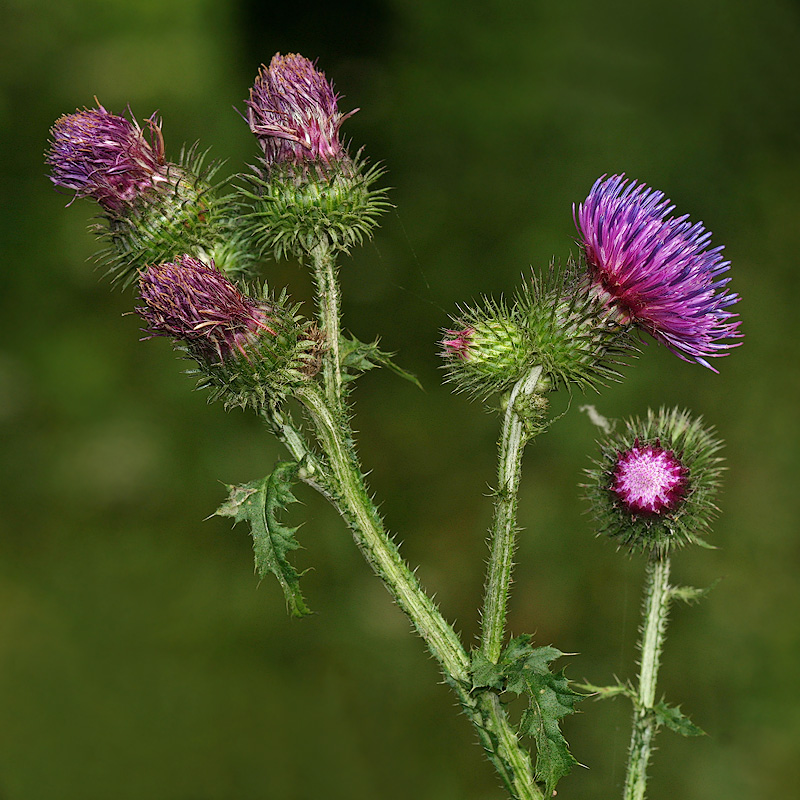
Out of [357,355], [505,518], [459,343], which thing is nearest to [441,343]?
[459,343]

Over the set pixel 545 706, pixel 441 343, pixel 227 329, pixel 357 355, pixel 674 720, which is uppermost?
pixel 441 343

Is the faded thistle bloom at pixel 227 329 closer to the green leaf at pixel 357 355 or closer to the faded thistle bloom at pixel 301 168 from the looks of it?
the green leaf at pixel 357 355

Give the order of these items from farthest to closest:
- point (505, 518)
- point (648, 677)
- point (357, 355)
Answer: point (357, 355)
point (648, 677)
point (505, 518)

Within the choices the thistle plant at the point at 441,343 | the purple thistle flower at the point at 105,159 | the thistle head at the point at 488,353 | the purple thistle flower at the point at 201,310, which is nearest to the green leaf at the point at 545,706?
the thistle plant at the point at 441,343

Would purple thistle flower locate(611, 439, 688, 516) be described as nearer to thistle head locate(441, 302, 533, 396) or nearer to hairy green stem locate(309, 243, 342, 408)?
thistle head locate(441, 302, 533, 396)

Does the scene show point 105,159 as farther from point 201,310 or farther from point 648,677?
point 648,677

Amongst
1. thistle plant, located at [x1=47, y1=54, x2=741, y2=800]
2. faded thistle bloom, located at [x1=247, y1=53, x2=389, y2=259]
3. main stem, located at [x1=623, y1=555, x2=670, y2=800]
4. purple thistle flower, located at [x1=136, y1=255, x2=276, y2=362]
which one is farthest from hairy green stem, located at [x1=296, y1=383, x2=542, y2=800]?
faded thistle bloom, located at [x1=247, y1=53, x2=389, y2=259]

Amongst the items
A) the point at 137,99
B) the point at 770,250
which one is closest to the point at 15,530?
the point at 137,99
